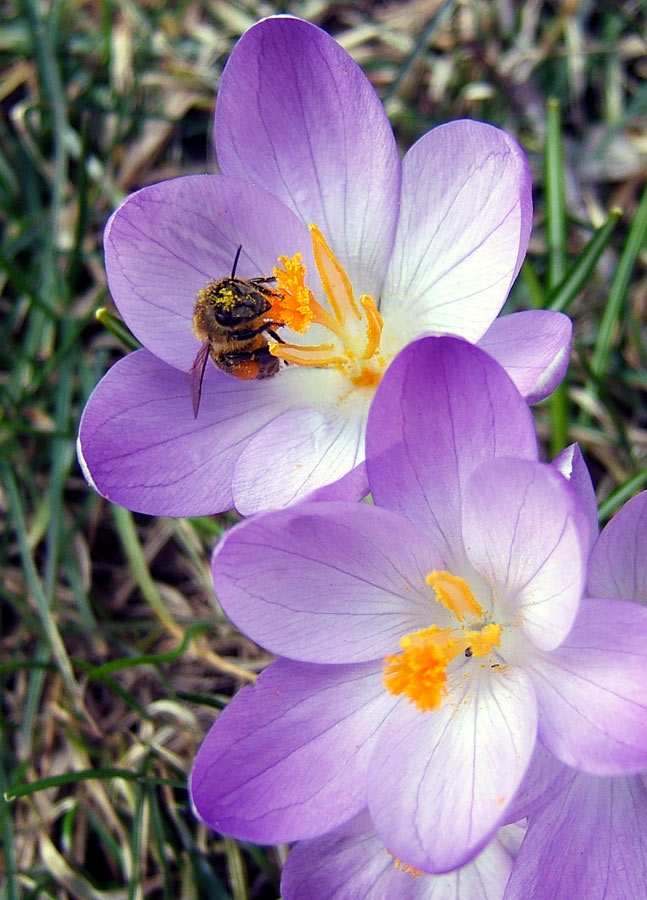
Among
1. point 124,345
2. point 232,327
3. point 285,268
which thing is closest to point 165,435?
point 232,327

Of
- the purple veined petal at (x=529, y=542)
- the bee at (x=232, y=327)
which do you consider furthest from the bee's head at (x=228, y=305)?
the purple veined petal at (x=529, y=542)

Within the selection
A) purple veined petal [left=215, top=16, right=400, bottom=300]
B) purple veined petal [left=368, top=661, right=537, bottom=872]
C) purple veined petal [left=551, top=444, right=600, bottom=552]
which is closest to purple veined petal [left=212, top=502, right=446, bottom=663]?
purple veined petal [left=368, top=661, right=537, bottom=872]

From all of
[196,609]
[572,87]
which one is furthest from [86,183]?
[572,87]

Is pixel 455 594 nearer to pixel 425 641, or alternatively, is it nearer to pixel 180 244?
pixel 425 641

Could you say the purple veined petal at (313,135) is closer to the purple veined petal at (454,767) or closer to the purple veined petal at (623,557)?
the purple veined petal at (623,557)

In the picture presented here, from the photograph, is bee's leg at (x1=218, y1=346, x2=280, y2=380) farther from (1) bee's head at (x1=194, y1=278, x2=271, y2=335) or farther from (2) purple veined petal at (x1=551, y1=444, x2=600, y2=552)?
(2) purple veined petal at (x1=551, y1=444, x2=600, y2=552)
